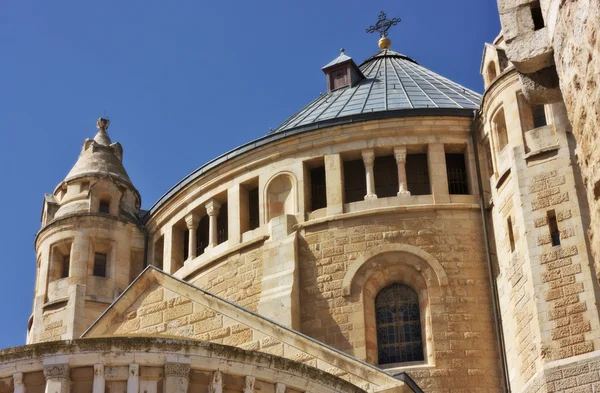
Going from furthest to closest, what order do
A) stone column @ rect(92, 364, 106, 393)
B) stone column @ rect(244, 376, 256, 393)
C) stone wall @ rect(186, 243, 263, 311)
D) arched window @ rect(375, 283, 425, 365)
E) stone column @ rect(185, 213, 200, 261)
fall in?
stone column @ rect(185, 213, 200, 261)
stone wall @ rect(186, 243, 263, 311)
arched window @ rect(375, 283, 425, 365)
stone column @ rect(244, 376, 256, 393)
stone column @ rect(92, 364, 106, 393)

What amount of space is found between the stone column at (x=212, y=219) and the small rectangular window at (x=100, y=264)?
3.68 m

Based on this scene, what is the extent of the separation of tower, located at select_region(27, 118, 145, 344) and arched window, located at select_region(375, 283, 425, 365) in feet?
26.8

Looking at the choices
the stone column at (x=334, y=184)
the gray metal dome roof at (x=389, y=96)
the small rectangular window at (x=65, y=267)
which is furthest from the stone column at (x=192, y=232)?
the stone column at (x=334, y=184)

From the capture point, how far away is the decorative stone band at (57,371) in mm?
14391

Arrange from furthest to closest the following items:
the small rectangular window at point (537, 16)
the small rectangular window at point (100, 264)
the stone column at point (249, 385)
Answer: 1. the small rectangular window at point (100, 264)
2. the stone column at point (249, 385)
3. the small rectangular window at point (537, 16)

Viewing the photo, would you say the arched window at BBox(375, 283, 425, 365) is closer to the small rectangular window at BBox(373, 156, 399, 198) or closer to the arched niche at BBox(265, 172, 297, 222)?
the small rectangular window at BBox(373, 156, 399, 198)

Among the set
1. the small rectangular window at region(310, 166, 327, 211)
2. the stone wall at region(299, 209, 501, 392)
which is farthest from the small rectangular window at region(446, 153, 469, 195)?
the small rectangular window at region(310, 166, 327, 211)

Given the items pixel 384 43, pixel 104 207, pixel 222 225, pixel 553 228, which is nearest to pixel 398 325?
pixel 553 228

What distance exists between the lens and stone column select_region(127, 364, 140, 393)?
1428 cm

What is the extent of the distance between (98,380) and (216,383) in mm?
1625

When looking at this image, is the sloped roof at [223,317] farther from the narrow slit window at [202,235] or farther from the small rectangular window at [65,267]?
the small rectangular window at [65,267]

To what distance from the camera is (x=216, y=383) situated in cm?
1460

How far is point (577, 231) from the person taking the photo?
20.5m

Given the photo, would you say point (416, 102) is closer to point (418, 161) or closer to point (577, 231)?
point (418, 161)
